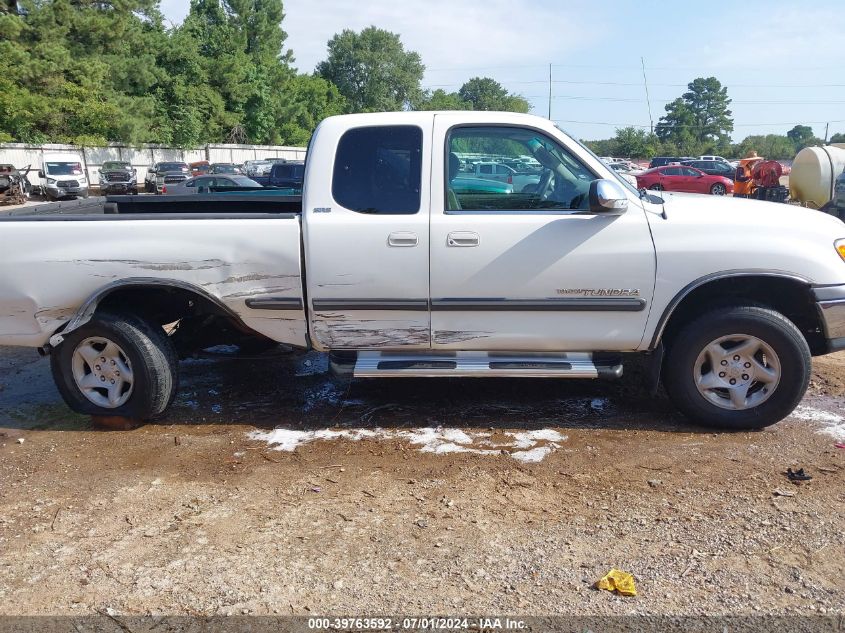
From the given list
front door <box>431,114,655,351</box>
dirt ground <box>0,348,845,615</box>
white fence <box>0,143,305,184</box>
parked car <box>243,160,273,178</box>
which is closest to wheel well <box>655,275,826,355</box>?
front door <box>431,114,655,351</box>

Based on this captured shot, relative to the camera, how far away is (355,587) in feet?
9.40

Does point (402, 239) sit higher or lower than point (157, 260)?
higher

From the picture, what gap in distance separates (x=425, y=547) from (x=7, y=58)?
41.9m

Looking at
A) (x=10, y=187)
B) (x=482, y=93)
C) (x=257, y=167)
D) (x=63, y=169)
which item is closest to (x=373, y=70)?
(x=482, y=93)

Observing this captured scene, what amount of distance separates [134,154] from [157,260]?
4336 centimetres

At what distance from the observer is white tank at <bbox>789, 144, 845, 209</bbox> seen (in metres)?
16.6

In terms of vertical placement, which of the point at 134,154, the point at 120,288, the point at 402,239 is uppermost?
the point at 134,154

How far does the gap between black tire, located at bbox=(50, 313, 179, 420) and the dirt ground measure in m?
0.19

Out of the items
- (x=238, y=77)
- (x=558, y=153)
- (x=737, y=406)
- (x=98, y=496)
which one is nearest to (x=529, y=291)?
(x=558, y=153)

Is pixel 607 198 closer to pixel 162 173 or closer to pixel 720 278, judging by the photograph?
pixel 720 278

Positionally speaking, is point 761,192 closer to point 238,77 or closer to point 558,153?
point 558,153

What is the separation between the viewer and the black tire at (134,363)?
174 inches

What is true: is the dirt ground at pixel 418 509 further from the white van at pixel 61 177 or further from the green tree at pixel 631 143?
the green tree at pixel 631 143

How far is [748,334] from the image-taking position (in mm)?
4203
